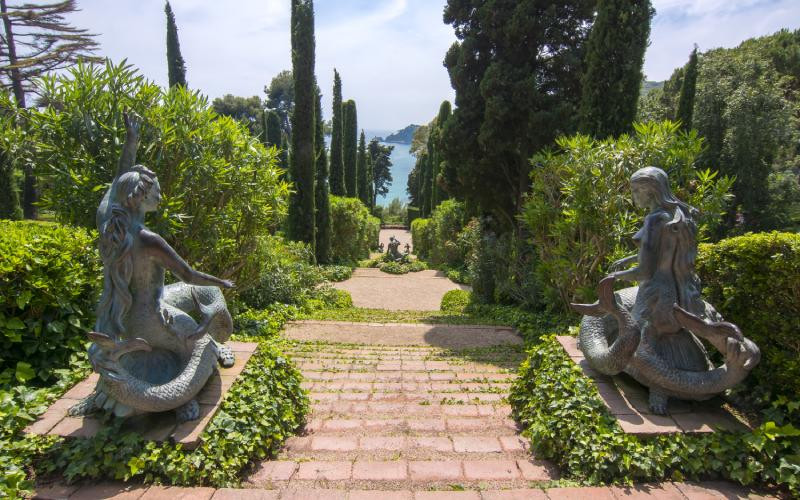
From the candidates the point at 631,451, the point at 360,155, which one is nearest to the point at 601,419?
the point at 631,451

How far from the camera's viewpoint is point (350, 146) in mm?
27656

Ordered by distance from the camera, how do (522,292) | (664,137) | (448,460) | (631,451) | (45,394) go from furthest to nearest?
(522,292) < (664,137) < (45,394) < (448,460) < (631,451)

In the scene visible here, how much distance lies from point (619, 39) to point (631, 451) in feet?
24.4

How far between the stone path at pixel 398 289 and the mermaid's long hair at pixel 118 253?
8666 millimetres

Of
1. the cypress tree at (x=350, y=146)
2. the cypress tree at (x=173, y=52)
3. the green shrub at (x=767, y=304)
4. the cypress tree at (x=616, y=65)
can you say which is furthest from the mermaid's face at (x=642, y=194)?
the cypress tree at (x=350, y=146)

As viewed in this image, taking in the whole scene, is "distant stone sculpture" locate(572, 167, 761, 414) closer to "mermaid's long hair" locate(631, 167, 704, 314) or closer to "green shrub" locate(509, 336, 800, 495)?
"mermaid's long hair" locate(631, 167, 704, 314)

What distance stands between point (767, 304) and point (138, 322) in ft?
14.5

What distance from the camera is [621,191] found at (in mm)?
5914

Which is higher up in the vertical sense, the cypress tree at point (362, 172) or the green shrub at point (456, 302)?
the cypress tree at point (362, 172)

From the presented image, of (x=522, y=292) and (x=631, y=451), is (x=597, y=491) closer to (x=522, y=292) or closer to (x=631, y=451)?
(x=631, y=451)

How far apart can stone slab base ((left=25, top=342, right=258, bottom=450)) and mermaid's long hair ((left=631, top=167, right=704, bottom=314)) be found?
336cm

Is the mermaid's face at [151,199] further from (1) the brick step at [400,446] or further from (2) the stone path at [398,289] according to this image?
(2) the stone path at [398,289]

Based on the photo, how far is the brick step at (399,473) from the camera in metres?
2.67

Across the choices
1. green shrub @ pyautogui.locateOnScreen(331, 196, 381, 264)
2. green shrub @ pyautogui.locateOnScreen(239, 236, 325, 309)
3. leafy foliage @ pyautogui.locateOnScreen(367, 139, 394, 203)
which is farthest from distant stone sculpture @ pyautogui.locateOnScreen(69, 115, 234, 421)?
leafy foliage @ pyautogui.locateOnScreen(367, 139, 394, 203)
